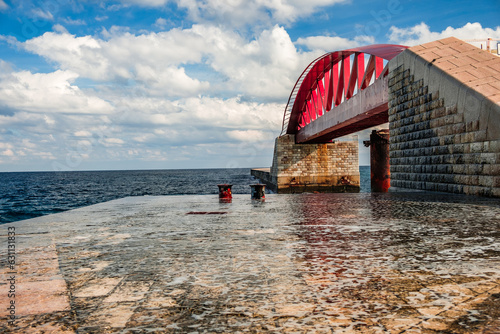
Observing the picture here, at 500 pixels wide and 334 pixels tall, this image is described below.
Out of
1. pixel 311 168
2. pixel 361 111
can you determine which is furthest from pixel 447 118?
pixel 311 168

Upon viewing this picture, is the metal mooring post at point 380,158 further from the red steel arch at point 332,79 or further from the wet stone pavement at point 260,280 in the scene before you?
the wet stone pavement at point 260,280

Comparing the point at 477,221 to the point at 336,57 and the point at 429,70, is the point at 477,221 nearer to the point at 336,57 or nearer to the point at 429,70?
the point at 429,70

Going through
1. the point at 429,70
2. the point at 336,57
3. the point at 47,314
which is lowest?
the point at 47,314

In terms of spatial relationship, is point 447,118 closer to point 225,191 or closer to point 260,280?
point 225,191

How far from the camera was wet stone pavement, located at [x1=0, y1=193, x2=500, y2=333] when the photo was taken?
2277mm

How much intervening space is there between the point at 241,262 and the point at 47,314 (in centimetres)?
171

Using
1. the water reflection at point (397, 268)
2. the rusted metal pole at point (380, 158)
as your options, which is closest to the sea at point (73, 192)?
the rusted metal pole at point (380, 158)

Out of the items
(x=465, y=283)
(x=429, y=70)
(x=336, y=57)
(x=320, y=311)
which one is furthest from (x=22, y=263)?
(x=336, y=57)

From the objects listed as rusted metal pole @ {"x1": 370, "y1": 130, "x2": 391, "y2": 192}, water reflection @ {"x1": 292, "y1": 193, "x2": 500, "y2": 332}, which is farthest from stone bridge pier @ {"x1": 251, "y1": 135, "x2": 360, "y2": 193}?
water reflection @ {"x1": 292, "y1": 193, "x2": 500, "y2": 332}

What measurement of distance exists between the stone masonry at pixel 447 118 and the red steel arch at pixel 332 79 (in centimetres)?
315

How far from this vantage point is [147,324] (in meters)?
2.27

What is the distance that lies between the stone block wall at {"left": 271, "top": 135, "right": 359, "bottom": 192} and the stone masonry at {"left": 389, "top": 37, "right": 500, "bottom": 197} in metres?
24.7

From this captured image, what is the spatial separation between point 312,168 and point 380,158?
15.6m

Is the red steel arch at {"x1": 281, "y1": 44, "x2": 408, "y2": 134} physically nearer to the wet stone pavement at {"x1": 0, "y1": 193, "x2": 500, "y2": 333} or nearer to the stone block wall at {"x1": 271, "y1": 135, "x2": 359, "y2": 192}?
the stone block wall at {"x1": 271, "y1": 135, "x2": 359, "y2": 192}
